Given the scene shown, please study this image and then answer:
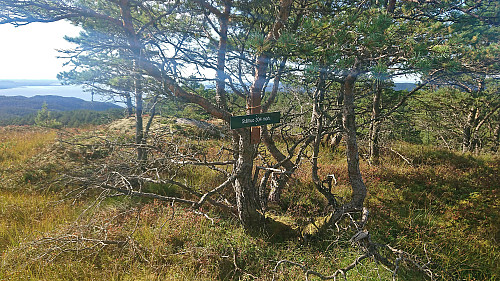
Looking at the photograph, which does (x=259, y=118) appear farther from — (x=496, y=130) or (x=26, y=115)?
(x=26, y=115)

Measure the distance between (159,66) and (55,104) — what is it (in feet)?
59.1

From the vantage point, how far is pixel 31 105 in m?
15.6

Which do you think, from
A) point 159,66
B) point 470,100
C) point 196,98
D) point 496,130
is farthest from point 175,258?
point 496,130

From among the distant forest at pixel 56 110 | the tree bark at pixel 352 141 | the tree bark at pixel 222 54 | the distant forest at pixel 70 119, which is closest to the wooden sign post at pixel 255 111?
the tree bark at pixel 222 54

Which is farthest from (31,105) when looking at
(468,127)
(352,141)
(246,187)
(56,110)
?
(468,127)

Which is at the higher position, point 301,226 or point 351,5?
point 351,5

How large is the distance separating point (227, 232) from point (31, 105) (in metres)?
19.9

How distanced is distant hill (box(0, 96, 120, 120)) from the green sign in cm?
1345

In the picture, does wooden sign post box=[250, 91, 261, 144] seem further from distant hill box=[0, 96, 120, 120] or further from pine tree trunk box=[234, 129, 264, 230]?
distant hill box=[0, 96, 120, 120]

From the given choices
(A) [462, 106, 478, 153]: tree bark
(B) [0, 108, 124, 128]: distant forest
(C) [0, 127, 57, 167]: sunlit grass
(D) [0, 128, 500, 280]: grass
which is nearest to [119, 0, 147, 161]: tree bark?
(D) [0, 128, 500, 280]: grass

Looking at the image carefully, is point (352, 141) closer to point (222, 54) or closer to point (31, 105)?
point (222, 54)

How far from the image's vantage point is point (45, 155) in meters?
6.54

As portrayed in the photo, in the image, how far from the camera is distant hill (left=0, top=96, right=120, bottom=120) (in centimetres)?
1349

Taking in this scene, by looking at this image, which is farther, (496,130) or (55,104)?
(55,104)
